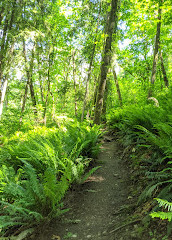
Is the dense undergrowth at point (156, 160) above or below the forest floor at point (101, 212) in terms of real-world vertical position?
above

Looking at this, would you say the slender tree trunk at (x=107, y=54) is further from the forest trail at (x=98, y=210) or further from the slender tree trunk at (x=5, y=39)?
the slender tree trunk at (x=5, y=39)

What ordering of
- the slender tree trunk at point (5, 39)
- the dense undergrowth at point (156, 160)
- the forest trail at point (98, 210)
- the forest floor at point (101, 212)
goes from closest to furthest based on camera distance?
1. the dense undergrowth at point (156, 160)
2. the forest floor at point (101, 212)
3. the forest trail at point (98, 210)
4. the slender tree trunk at point (5, 39)

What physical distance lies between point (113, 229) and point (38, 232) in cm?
101

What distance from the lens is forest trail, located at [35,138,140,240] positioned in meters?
2.10

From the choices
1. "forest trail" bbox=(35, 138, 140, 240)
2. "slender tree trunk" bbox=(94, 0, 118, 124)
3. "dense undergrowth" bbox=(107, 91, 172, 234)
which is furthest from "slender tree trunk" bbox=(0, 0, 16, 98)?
"forest trail" bbox=(35, 138, 140, 240)

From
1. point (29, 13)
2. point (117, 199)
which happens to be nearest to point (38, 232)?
point (117, 199)

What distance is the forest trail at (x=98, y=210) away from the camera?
2.10 meters

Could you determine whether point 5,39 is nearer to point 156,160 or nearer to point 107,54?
point 107,54

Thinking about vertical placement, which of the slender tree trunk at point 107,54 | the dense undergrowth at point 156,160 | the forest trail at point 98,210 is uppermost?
the slender tree trunk at point 107,54

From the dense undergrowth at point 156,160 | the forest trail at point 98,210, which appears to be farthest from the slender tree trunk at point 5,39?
the forest trail at point 98,210

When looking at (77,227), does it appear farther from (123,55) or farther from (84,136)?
(123,55)

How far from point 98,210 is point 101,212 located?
0.07 metres

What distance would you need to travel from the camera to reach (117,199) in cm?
273

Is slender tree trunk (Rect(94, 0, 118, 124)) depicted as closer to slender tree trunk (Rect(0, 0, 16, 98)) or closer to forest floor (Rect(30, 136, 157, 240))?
forest floor (Rect(30, 136, 157, 240))
